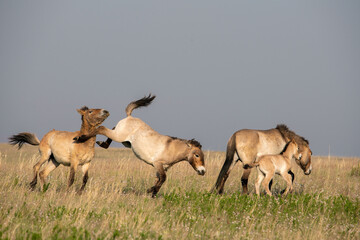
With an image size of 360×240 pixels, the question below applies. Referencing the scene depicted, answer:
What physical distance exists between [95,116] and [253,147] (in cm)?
444

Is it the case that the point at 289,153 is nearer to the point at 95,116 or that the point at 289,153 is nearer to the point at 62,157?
the point at 95,116

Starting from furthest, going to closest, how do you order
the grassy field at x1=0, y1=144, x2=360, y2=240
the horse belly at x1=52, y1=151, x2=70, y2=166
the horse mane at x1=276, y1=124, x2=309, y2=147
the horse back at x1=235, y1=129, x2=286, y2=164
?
1. the horse mane at x1=276, y1=124, x2=309, y2=147
2. the horse back at x1=235, y1=129, x2=286, y2=164
3. the horse belly at x1=52, y1=151, x2=70, y2=166
4. the grassy field at x1=0, y1=144, x2=360, y2=240

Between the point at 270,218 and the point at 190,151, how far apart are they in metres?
2.85

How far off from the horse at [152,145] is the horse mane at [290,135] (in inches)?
117

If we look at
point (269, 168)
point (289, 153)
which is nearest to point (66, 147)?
point (269, 168)

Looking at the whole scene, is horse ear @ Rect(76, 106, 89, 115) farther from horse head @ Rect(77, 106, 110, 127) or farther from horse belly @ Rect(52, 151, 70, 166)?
horse belly @ Rect(52, 151, 70, 166)

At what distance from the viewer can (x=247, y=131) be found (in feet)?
37.1

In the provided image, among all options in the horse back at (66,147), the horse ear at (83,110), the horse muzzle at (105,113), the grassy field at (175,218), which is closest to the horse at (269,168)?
the grassy field at (175,218)

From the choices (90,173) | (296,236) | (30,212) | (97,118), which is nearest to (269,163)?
(296,236)

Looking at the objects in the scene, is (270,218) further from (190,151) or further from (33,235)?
(33,235)

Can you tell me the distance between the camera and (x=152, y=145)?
977 cm

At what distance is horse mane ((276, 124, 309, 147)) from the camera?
38.5ft

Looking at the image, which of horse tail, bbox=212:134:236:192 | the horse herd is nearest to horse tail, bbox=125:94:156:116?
the horse herd

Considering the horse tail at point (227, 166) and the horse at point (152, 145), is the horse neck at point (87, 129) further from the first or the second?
the horse tail at point (227, 166)
